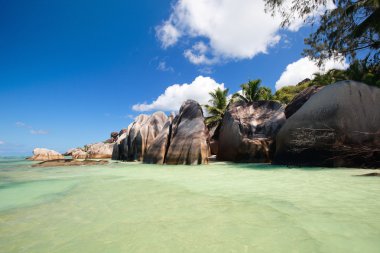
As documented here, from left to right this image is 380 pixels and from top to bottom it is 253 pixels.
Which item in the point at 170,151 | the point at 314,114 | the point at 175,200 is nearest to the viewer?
the point at 175,200

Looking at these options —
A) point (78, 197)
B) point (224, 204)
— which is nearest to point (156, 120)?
point (78, 197)

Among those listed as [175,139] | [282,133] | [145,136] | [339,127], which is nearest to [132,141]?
[145,136]

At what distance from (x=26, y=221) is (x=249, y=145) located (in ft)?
35.6

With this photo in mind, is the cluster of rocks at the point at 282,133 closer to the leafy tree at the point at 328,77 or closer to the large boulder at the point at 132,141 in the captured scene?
the large boulder at the point at 132,141

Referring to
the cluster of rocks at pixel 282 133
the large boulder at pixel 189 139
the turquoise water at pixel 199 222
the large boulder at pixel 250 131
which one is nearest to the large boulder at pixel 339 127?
the cluster of rocks at pixel 282 133

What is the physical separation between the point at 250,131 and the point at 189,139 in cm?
340

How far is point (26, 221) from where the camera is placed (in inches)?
112

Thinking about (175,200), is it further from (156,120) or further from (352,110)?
(156,120)

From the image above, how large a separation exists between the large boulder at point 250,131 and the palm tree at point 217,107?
12.9 m

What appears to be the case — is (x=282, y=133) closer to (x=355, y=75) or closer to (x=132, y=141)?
(x=132, y=141)

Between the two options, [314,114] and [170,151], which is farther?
[170,151]

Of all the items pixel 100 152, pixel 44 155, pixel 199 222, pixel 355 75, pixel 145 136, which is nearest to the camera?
pixel 199 222

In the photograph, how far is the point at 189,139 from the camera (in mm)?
11977

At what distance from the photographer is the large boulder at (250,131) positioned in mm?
12607
